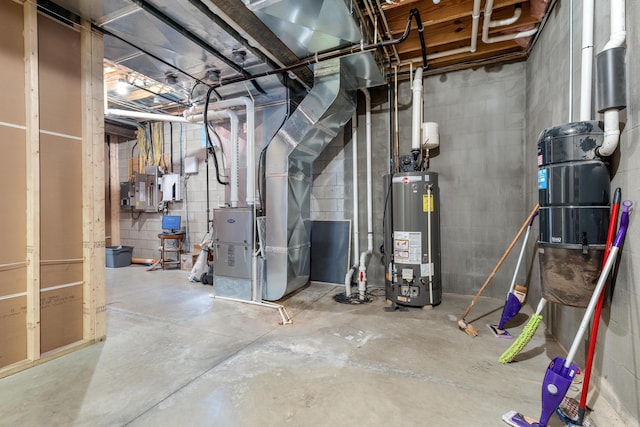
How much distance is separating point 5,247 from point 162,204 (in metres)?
4.03

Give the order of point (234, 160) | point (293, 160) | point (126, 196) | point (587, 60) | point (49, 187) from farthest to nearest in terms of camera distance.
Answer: point (126, 196), point (234, 160), point (293, 160), point (49, 187), point (587, 60)

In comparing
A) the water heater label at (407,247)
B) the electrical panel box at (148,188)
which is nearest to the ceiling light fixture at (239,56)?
the water heater label at (407,247)

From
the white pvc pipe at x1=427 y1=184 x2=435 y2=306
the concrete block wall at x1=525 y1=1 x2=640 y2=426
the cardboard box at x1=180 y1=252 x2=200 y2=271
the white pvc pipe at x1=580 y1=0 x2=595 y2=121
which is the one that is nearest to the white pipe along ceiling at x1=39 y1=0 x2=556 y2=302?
the white pvc pipe at x1=427 y1=184 x2=435 y2=306

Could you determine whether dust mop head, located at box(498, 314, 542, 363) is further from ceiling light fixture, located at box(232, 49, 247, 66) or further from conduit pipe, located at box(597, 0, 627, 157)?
ceiling light fixture, located at box(232, 49, 247, 66)

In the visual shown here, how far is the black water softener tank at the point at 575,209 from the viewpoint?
163 centimetres

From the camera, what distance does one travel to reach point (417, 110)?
145 inches

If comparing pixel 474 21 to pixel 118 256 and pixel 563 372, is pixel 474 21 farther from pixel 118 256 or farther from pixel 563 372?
pixel 118 256

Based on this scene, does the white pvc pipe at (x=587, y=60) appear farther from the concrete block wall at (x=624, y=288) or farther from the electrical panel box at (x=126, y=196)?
the electrical panel box at (x=126, y=196)

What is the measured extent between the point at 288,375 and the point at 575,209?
80.1 inches

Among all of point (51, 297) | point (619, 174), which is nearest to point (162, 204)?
point (51, 297)

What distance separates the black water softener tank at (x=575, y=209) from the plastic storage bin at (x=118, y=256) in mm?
6819

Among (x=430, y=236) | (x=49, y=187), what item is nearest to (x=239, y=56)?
(x=49, y=187)

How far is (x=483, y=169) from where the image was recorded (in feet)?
12.0

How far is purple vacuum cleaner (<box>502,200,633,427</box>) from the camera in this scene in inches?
56.2
